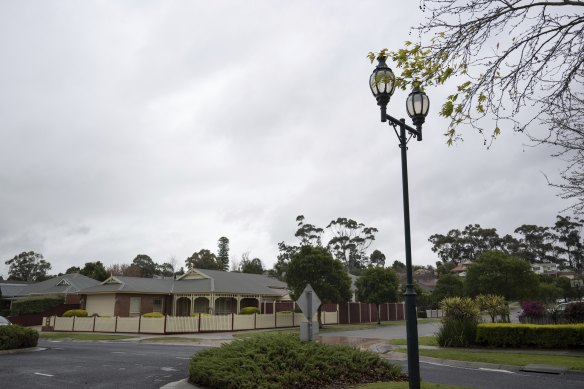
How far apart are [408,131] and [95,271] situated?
63135mm

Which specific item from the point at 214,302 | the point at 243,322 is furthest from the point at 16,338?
the point at 214,302

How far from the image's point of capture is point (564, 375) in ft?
44.2

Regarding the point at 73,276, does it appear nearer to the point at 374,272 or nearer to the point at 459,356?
the point at 374,272

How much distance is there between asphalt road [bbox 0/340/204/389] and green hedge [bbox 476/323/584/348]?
12.9 meters

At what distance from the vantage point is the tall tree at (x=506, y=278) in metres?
43.7

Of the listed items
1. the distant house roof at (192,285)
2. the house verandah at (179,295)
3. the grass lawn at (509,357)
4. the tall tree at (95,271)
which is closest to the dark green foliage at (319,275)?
the house verandah at (179,295)

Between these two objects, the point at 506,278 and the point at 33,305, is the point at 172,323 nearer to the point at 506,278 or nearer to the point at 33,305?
the point at 33,305

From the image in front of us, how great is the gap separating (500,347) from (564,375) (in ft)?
23.5

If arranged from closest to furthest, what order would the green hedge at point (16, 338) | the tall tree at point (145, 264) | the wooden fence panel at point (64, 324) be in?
1. the green hedge at point (16, 338)
2. the wooden fence panel at point (64, 324)
3. the tall tree at point (145, 264)

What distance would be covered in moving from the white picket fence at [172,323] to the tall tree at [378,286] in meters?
10.0

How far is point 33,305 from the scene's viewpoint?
4478cm

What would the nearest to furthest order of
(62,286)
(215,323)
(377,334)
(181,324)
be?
(377,334) < (181,324) < (215,323) < (62,286)

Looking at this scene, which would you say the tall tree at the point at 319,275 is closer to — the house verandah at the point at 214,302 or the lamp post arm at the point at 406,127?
the house verandah at the point at 214,302

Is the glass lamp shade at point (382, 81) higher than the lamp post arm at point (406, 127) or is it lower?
higher
